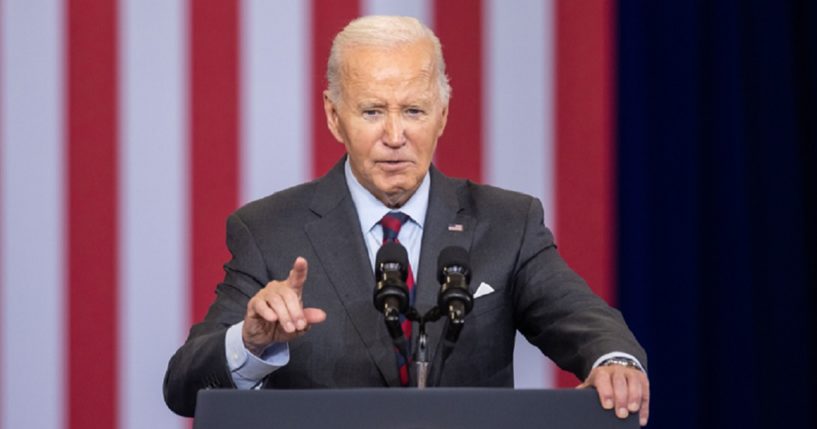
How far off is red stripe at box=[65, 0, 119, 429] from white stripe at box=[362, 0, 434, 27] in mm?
699

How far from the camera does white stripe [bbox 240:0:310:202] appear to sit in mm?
3477

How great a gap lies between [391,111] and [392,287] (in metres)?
0.62

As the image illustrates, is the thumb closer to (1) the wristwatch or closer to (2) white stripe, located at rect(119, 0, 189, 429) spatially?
(1) the wristwatch

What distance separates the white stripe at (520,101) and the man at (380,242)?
1062 mm

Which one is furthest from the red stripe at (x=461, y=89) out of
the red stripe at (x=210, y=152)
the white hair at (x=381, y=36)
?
the white hair at (x=381, y=36)

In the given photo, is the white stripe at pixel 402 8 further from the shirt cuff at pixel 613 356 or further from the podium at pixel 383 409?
the podium at pixel 383 409

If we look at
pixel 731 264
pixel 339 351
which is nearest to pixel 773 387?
pixel 731 264

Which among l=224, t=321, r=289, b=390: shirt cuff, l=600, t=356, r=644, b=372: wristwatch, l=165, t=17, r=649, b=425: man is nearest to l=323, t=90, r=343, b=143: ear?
l=165, t=17, r=649, b=425: man

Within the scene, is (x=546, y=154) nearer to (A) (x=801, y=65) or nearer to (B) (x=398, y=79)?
(A) (x=801, y=65)

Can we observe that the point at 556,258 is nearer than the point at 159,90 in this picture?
Yes

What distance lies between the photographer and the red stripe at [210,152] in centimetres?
346

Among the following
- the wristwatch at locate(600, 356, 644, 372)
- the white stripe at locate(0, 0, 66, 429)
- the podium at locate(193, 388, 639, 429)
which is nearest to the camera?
the podium at locate(193, 388, 639, 429)

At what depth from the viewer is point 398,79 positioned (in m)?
2.25

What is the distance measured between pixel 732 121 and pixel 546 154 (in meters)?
0.52
